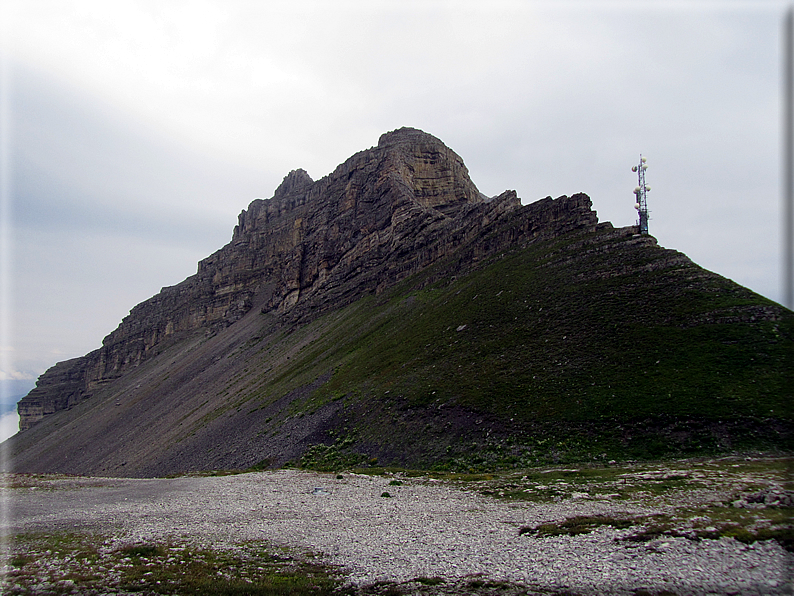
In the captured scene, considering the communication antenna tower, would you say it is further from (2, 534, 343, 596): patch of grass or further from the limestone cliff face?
(2, 534, 343, 596): patch of grass

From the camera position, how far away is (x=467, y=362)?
4288cm

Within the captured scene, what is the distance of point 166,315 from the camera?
183m

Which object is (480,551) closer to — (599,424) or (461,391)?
(599,424)

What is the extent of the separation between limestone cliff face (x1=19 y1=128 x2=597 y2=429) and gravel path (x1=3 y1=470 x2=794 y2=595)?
45.1 m

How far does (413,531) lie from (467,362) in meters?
27.0

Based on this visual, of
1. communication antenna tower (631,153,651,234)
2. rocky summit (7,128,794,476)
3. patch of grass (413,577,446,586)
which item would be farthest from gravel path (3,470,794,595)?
communication antenna tower (631,153,651,234)

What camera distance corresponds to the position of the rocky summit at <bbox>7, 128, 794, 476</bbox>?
92.3 ft

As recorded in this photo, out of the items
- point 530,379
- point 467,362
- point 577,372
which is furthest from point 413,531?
point 467,362

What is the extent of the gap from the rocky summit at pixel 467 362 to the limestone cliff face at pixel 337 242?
782 mm

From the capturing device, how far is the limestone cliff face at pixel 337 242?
3130 inches

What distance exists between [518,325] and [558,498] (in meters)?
26.8

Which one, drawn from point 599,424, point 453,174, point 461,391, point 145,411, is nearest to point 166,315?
point 145,411

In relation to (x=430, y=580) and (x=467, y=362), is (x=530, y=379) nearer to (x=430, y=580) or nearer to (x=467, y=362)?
(x=467, y=362)

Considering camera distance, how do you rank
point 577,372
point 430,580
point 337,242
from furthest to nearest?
point 337,242
point 577,372
point 430,580
